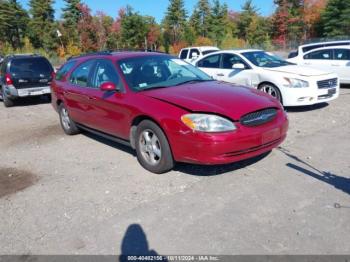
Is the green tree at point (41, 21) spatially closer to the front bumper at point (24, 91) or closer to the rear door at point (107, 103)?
the front bumper at point (24, 91)

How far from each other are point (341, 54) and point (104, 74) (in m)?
9.25

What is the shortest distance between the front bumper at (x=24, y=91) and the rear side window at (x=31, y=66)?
54cm

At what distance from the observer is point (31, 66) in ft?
40.7

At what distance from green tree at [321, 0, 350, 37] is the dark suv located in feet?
164

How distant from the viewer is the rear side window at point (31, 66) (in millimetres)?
12172

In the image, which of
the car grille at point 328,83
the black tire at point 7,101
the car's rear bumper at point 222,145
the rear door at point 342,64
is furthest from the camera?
the black tire at point 7,101

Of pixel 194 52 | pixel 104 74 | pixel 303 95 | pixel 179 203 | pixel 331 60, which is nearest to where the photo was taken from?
pixel 179 203

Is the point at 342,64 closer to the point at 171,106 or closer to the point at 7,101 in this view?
the point at 171,106

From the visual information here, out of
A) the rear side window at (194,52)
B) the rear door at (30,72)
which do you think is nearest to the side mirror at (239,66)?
the rear door at (30,72)

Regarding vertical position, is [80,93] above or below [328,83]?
above

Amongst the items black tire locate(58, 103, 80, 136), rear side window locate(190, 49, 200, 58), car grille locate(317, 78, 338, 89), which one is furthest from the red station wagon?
rear side window locate(190, 49, 200, 58)

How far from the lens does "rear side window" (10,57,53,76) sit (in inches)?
479

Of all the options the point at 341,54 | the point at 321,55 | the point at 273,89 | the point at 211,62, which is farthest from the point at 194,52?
the point at 273,89

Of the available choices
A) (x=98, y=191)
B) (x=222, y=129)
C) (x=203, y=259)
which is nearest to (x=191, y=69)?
(x=222, y=129)
